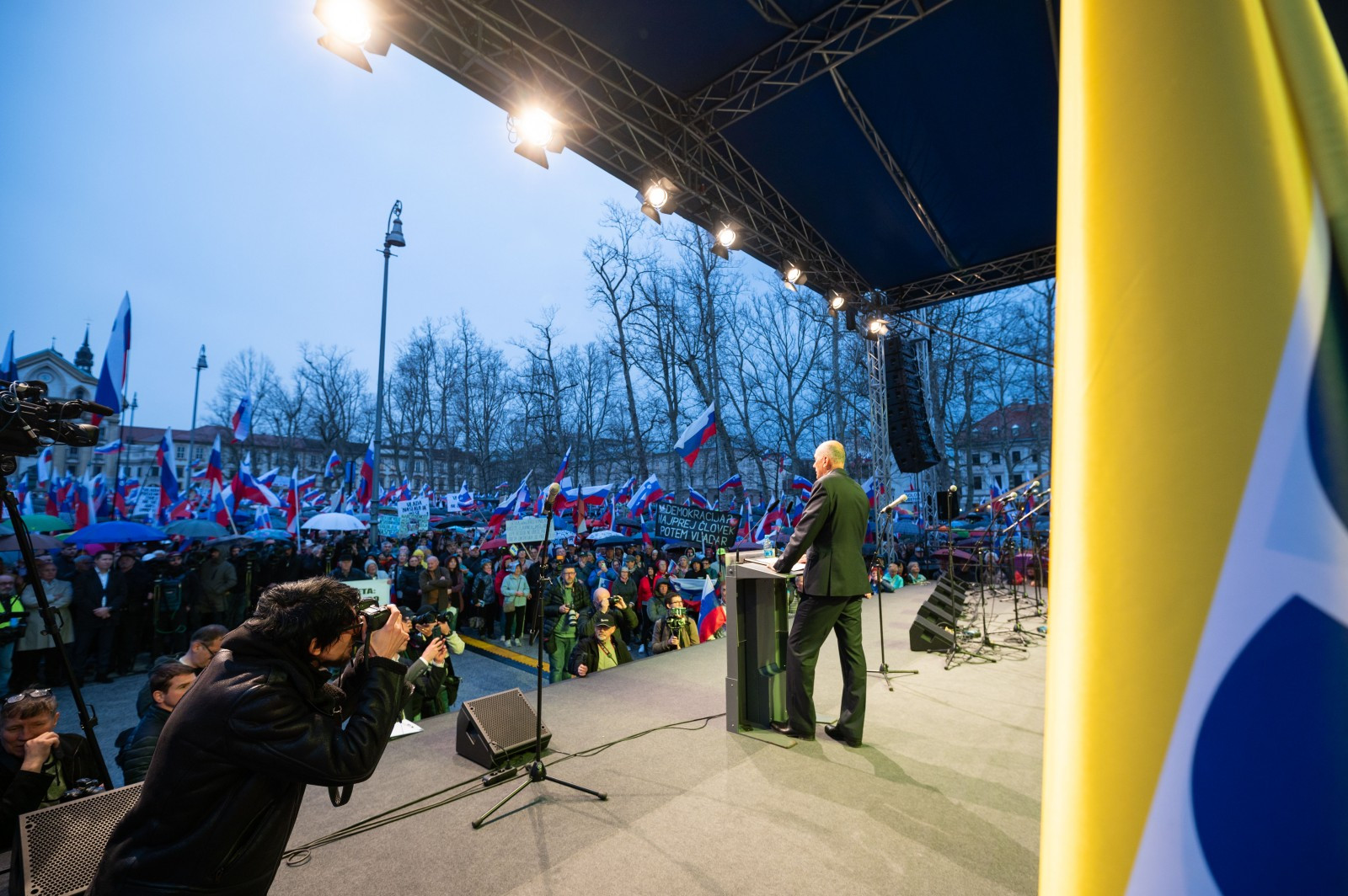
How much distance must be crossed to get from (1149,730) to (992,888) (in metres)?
3.01

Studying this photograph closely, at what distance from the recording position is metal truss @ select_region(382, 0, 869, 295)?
20.8 feet

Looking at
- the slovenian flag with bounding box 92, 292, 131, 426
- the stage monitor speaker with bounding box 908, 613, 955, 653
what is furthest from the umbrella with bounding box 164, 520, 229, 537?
the stage monitor speaker with bounding box 908, 613, 955, 653

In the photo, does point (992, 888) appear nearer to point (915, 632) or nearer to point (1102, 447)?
point (1102, 447)

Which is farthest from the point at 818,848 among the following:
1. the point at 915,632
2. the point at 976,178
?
the point at 976,178

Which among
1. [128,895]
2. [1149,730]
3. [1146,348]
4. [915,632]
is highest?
[1146,348]

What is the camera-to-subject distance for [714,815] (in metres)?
3.44

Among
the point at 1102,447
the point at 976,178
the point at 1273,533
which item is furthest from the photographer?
the point at 976,178

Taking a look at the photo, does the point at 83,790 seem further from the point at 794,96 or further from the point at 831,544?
the point at 794,96

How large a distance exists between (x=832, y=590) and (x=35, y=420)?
4458 mm

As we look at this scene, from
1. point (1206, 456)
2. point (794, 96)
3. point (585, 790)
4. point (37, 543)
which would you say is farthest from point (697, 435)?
point (37, 543)

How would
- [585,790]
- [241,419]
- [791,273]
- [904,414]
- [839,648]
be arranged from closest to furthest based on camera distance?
1. [585,790]
2. [839,648]
3. [791,273]
4. [904,414]
5. [241,419]

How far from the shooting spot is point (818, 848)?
3100mm

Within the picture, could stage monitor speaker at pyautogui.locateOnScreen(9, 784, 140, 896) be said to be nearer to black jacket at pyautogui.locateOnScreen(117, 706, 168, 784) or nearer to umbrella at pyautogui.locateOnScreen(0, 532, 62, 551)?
black jacket at pyautogui.locateOnScreen(117, 706, 168, 784)

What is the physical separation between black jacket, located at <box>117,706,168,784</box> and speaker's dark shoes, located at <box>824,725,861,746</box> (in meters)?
4.30
